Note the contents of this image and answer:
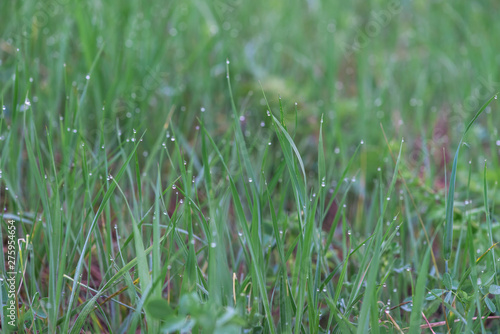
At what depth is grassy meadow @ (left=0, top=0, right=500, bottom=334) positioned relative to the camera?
0.99 meters

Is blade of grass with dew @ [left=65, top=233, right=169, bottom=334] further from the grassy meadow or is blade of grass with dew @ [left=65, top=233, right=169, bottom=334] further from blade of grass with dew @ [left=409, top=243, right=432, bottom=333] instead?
blade of grass with dew @ [left=409, top=243, right=432, bottom=333]

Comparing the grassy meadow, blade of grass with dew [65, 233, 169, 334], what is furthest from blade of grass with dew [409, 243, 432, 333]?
blade of grass with dew [65, 233, 169, 334]

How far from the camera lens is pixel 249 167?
40.2 inches

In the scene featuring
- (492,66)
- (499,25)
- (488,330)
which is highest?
(499,25)

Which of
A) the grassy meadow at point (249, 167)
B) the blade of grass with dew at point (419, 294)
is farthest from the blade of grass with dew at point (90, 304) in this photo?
the blade of grass with dew at point (419, 294)

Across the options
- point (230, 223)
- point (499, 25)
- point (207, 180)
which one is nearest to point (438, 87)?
point (499, 25)

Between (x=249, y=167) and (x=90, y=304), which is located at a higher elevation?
(x=249, y=167)

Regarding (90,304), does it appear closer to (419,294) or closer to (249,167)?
(249,167)

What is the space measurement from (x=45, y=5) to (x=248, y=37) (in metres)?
0.97

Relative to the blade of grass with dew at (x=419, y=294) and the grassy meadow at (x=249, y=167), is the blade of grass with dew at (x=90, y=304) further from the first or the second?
the blade of grass with dew at (x=419, y=294)

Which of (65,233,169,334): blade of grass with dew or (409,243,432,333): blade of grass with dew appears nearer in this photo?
(409,243,432,333): blade of grass with dew

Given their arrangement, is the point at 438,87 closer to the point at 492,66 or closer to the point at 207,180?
the point at 492,66

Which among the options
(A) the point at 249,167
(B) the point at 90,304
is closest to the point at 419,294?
(A) the point at 249,167

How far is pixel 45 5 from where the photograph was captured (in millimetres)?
2018
